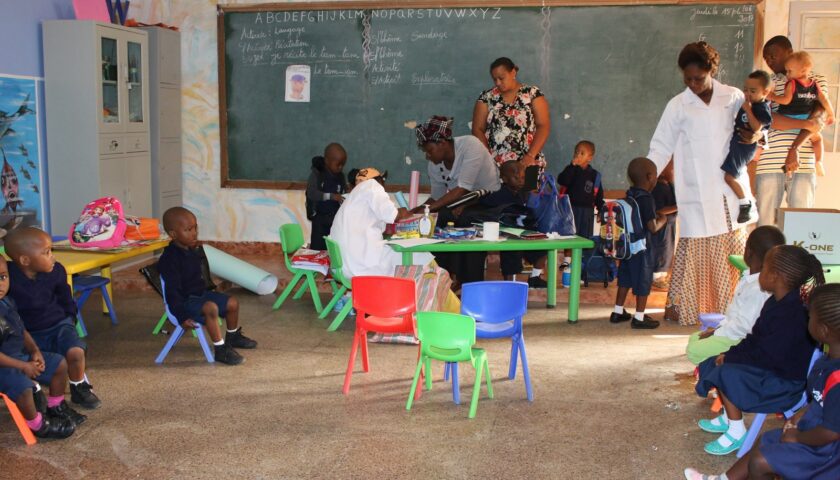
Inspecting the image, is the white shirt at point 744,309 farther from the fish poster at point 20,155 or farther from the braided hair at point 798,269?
the fish poster at point 20,155

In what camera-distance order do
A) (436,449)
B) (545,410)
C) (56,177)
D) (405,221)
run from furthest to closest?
(56,177), (405,221), (545,410), (436,449)

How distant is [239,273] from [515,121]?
266 cm

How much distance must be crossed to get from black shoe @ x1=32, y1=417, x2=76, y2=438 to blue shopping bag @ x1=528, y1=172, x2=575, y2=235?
377cm

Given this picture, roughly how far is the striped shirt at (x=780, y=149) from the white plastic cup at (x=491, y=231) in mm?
2198

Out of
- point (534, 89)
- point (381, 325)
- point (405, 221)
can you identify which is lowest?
point (381, 325)

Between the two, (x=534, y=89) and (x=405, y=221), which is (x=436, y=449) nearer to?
(x=405, y=221)

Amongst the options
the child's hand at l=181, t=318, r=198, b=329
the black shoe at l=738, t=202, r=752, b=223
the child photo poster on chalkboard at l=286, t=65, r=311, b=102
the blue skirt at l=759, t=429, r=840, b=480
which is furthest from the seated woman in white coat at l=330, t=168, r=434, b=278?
the blue skirt at l=759, t=429, r=840, b=480

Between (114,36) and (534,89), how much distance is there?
367 centimetres

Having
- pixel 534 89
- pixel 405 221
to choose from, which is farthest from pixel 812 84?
pixel 405 221


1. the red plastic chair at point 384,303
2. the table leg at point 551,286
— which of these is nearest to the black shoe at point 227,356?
the red plastic chair at point 384,303

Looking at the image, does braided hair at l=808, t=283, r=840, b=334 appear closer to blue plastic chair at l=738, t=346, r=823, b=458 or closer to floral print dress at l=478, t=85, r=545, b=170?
blue plastic chair at l=738, t=346, r=823, b=458

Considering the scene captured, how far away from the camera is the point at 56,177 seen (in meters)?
7.48

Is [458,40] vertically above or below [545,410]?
above

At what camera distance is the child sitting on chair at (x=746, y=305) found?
167 inches
